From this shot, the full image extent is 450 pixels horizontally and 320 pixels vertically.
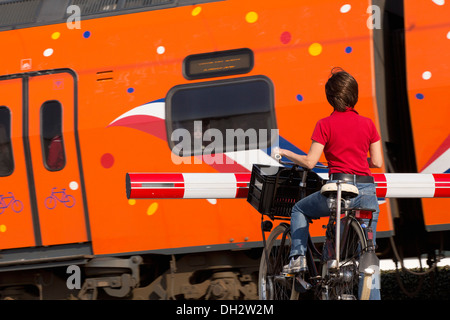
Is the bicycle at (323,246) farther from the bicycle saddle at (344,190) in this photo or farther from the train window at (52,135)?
the train window at (52,135)

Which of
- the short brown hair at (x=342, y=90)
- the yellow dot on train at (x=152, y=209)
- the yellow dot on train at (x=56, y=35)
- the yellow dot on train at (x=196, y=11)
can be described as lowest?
the yellow dot on train at (x=152, y=209)

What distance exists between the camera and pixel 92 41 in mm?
7777

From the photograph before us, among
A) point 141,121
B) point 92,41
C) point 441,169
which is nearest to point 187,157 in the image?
point 141,121

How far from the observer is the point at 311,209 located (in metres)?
5.16

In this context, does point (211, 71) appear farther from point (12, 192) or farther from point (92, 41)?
point (12, 192)

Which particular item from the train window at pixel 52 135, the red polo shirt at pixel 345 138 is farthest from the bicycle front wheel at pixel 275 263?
the train window at pixel 52 135

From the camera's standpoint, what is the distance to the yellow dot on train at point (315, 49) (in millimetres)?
7039

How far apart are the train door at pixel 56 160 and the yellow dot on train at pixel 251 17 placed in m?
2.03

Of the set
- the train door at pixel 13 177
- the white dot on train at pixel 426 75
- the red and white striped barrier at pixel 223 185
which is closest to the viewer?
the red and white striped barrier at pixel 223 185

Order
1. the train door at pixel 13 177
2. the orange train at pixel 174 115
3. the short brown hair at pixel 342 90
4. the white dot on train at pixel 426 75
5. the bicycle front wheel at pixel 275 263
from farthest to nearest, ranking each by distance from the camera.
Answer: the train door at pixel 13 177, the orange train at pixel 174 115, the white dot on train at pixel 426 75, the bicycle front wheel at pixel 275 263, the short brown hair at pixel 342 90

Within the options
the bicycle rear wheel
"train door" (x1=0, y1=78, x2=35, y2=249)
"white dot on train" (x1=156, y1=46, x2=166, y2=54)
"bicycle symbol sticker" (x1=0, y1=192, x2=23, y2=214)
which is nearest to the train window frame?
"white dot on train" (x1=156, y1=46, x2=166, y2=54)

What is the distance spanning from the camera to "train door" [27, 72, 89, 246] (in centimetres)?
767

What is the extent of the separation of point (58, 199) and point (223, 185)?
2.33 m
